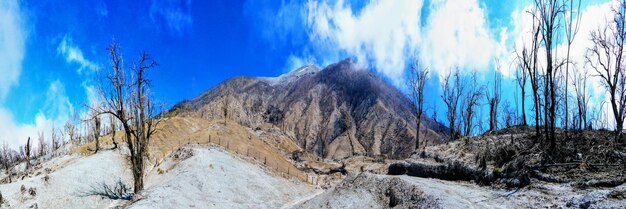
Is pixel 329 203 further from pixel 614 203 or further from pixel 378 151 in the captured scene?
pixel 378 151

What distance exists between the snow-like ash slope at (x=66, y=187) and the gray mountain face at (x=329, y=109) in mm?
86471

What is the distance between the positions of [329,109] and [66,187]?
441ft

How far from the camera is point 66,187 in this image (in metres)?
28.6

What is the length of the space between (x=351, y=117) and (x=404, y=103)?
27.4 m

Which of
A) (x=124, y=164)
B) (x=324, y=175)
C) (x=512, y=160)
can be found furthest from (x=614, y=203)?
(x=324, y=175)

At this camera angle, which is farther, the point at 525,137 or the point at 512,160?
the point at 525,137

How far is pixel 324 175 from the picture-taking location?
51.5 m

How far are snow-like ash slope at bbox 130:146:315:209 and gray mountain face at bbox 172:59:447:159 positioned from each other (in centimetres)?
8273

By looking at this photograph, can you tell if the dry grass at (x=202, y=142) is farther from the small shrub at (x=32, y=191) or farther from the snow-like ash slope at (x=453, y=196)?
the snow-like ash slope at (x=453, y=196)

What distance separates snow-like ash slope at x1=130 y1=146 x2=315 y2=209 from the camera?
24.9m

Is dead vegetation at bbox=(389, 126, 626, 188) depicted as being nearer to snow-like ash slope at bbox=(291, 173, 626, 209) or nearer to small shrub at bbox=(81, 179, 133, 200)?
snow-like ash slope at bbox=(291, 173, 626, 209)

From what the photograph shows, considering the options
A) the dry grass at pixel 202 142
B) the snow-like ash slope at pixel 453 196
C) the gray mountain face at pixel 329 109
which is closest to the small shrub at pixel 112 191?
the dry grass at pixel 202 142

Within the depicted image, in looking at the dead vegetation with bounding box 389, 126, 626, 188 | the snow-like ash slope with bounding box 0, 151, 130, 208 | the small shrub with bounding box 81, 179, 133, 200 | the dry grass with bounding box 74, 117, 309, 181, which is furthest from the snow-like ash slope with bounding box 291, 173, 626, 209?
the dry grass with bounding box 74, 117, 309, 181

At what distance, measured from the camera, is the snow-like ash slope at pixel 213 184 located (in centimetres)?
2491
